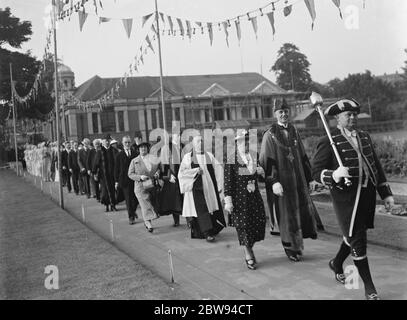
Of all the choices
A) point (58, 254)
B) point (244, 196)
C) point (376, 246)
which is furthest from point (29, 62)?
point (376, 246)

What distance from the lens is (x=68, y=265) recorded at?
6559 mm

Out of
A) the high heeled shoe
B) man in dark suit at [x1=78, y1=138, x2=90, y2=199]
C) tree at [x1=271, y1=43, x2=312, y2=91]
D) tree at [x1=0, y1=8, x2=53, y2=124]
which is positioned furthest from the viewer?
tree at [x1=271, y1=43, x2=312, y2=91]

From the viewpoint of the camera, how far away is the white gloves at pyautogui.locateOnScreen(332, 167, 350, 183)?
4568 mm

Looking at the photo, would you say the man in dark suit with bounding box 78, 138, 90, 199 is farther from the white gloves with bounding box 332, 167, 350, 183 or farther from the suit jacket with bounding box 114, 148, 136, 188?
the white gloves with bounding box 332, 167, 350, 183

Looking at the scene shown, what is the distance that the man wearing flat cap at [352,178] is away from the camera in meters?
4.63

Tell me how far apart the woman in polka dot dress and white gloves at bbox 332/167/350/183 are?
1.68m

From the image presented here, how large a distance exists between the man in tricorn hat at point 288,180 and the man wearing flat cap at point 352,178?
4.18 feet

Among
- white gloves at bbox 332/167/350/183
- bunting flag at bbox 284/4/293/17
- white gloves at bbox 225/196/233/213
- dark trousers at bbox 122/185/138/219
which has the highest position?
bunting flag at bbox 284/4/293/17

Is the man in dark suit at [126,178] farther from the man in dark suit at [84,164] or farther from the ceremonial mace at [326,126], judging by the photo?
the ceremonial mace at [326,126]

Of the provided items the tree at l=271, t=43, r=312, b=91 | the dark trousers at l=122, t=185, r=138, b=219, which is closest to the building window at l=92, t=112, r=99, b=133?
the tree at l=271, t=43, r=312, b=91

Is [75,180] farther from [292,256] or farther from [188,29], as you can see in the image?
[292,256]

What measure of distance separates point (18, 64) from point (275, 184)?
10.1 m

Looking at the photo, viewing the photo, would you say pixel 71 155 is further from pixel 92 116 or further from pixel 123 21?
pixel 92 116

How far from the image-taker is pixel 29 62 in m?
13.9
